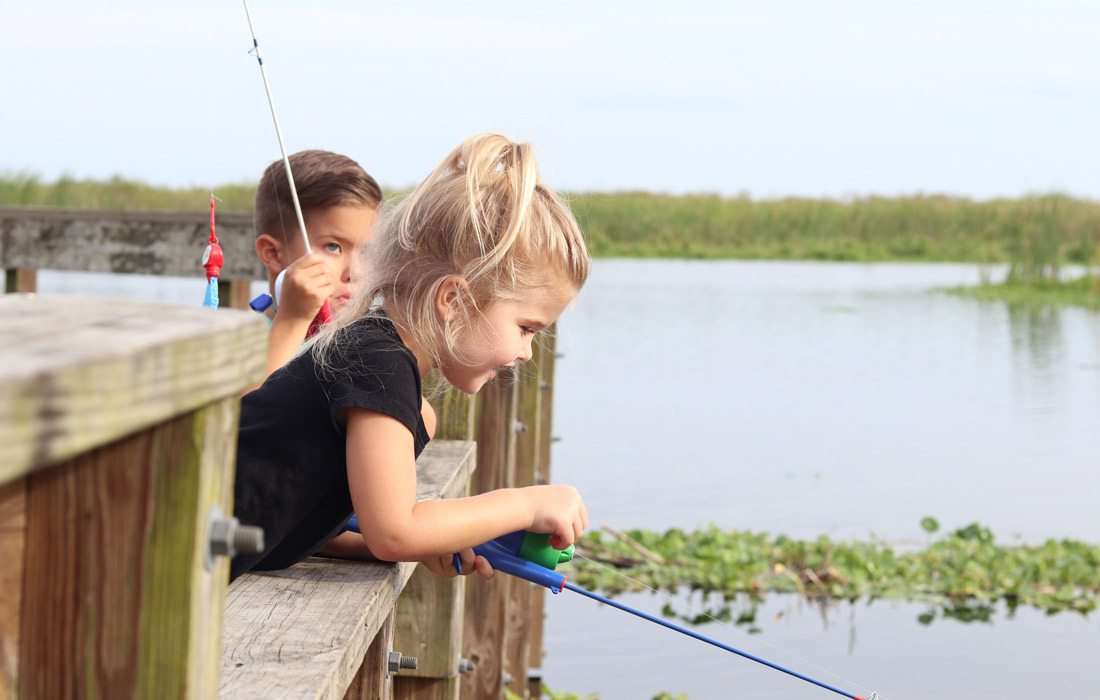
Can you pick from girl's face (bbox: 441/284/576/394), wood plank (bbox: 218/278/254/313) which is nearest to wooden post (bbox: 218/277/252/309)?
wood plank (bbox: 218/278/254/313)

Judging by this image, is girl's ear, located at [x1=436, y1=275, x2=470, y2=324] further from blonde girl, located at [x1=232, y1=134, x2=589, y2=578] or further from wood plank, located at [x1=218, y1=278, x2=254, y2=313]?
wood plank, located at [x1=218, y1=278, x2=254, y2=313]

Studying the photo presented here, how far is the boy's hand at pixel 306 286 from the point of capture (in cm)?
233

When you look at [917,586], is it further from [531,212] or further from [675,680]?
[531,212]

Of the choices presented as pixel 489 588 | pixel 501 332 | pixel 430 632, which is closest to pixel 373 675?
pixel 501 332

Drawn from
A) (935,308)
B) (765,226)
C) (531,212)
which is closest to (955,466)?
(531,212)

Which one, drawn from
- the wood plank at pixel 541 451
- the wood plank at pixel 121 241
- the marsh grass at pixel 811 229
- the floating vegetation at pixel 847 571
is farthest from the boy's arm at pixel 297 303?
the marsh grass at pixel 811 229

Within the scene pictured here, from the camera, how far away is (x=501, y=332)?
221 cm

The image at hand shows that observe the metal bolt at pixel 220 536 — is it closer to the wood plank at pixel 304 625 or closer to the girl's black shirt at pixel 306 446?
the wood plank at pixel 304 625

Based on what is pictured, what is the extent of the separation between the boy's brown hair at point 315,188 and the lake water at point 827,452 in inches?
22.1

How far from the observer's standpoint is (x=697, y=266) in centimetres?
3272

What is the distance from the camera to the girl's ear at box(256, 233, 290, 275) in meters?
3.24

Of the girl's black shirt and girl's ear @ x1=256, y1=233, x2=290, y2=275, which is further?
girl's ear @ x1=256, y1=233, x2=290, y2=275

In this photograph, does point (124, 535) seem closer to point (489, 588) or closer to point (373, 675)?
point (373, 675)

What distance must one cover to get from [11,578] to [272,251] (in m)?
2.44
